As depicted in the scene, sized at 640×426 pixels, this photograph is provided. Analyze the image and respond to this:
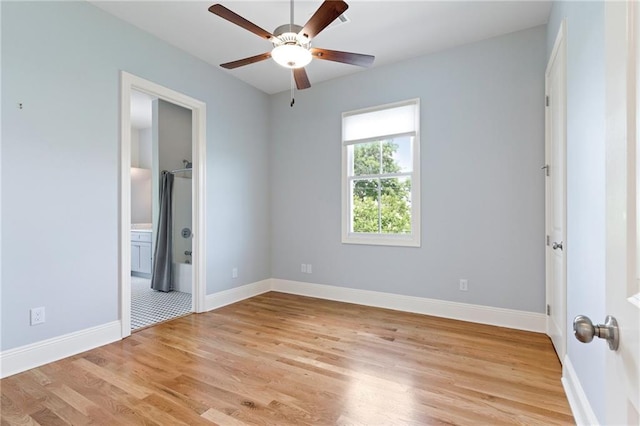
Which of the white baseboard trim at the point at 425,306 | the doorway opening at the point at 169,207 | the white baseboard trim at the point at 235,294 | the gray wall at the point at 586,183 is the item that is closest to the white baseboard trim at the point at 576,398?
the gray wall at the point at 586,183

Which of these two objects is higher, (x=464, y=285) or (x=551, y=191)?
(x=551, y=191)

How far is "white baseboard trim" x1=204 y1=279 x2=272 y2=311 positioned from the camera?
3840 millimetres

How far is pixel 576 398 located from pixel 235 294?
3494mm

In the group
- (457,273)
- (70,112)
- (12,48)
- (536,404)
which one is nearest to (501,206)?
(457,273)

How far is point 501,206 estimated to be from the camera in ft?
10.6

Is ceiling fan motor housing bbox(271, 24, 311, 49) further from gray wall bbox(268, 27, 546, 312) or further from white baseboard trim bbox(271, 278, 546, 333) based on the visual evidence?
white baseboard trim bbox(271, 278, 546, 333)

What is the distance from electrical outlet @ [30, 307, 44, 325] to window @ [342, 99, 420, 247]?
119 inches

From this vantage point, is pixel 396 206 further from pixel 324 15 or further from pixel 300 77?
pixel 324 15

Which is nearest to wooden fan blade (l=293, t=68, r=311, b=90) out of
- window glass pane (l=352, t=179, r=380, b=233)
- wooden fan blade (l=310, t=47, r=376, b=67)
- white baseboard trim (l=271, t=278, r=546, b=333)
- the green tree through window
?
wooden fan blade (l=310, t=47, r=376, b=67)

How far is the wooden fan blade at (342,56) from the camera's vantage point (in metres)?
2.37

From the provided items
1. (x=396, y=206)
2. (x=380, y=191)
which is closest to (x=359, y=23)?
(x=380, y=191)

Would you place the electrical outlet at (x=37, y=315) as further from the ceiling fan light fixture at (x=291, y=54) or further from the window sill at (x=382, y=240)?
the window sill at (x=382, y=240)

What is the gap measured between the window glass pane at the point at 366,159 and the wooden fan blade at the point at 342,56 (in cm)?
158

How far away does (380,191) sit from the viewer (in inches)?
157
